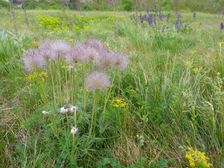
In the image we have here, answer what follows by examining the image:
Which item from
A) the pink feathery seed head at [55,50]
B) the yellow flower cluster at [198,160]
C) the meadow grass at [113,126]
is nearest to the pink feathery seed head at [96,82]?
the meadow grass at [113,126]

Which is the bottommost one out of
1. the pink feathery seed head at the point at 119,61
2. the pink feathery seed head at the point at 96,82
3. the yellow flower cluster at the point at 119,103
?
the yellow flower cluster at the point at 119,103

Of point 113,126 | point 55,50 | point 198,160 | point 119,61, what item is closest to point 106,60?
point 119,61

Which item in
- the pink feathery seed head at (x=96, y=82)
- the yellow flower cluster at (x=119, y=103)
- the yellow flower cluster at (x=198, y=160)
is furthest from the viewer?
the yellow flower cluster at (x=119, y=103)

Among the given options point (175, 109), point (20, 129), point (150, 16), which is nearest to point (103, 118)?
point (175, 109)

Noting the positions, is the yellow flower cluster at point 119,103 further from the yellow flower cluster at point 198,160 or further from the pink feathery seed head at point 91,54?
the yellow flower cluster at point 198,160

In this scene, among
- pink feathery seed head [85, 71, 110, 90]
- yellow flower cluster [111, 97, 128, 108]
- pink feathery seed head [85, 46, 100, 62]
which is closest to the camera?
pink feathery seed head [85, 71, 110, 90]

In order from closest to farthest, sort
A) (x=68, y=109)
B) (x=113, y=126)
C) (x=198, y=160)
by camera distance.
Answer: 1. (x=198, y=160)
2. (x=68, y=109)
3. (x=113, y=126)

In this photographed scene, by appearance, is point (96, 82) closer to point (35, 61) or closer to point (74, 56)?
point (74, 56)

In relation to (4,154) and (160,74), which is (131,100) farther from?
(4,154)

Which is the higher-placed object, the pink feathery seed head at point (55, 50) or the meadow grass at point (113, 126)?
the pink feathery seed head at point (55, 50)

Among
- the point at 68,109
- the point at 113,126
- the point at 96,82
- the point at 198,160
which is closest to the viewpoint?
the point at 198,160

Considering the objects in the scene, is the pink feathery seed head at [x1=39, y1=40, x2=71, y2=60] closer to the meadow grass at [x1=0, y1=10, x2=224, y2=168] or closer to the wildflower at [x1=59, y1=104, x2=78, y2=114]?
the meadow grass at [x1=0, y1=10, x2=224, y2=168]

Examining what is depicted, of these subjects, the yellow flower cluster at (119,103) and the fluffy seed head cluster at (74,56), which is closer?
the fluffy seed head cluster at (74,56)

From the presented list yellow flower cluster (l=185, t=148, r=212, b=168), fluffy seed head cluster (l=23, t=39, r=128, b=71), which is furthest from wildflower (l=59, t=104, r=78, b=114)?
yellow flower cluster (l=185, t=148, r=212, b=168)
